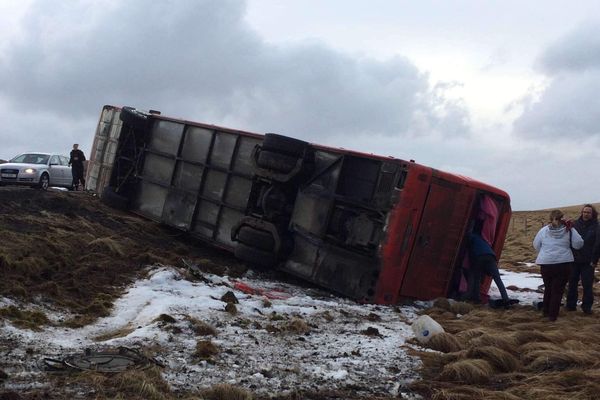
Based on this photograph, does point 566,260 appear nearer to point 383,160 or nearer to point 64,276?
point 383,160

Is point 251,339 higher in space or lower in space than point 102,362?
higher

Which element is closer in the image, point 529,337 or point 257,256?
point 529,337

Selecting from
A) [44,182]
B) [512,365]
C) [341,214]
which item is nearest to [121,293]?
[341,214]

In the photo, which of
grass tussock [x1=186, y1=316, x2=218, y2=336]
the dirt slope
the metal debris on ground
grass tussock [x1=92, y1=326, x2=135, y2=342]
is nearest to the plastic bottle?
grass tussock [x1=186, y1=316, x2=218, y2=336]

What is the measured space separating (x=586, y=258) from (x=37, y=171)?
1780cm

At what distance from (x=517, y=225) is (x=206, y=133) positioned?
2409cm

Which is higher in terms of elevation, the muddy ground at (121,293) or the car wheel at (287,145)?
the car wheel at (287,145)

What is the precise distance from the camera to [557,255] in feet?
29.7

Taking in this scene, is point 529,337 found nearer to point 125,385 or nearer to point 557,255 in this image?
point 557,255

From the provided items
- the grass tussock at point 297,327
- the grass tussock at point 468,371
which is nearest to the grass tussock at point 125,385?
the grass tussock at point 297,327

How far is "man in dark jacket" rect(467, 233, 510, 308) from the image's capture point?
1074 centimetres

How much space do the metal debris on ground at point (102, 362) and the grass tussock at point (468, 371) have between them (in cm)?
264

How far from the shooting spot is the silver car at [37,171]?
20.8 metres

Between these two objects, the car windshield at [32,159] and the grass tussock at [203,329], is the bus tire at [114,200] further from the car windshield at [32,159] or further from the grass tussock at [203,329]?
the car windshield at [32,159]
